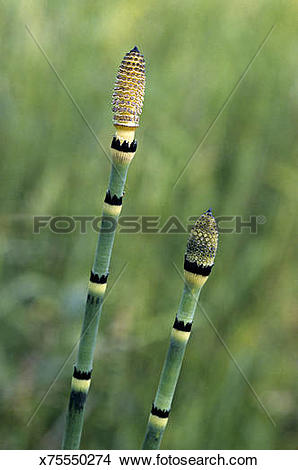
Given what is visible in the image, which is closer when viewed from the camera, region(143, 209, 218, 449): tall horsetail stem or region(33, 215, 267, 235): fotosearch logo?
region(143, 209, 218, 449): tall horsetail stem

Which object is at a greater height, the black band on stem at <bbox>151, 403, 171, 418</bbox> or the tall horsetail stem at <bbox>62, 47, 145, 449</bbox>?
the tall horsetail stem at <bbox>62, 47, 145, 449</bbox>

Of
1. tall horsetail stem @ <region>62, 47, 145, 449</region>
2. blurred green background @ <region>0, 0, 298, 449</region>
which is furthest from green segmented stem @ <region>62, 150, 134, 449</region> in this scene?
blurred green background @ <region>0, 0, 298, 449</region>

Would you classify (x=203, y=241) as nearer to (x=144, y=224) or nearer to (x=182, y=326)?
(x=182, y=326)

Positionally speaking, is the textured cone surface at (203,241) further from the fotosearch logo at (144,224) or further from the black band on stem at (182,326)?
the fotosearch logo at (144,224)

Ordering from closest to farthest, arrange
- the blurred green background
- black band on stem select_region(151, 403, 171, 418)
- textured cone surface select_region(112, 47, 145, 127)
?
textured cone surface select_region(112, 47, 145, 127) < black band on stem select_region(151, 403, 171, 418) < the blurred green background

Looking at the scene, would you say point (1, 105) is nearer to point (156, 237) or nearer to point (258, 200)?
point (156, 237)

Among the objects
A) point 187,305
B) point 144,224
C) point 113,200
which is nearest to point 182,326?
point 187,305

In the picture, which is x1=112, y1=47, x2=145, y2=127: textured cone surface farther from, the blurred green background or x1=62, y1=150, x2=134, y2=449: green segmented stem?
the blurred green background
